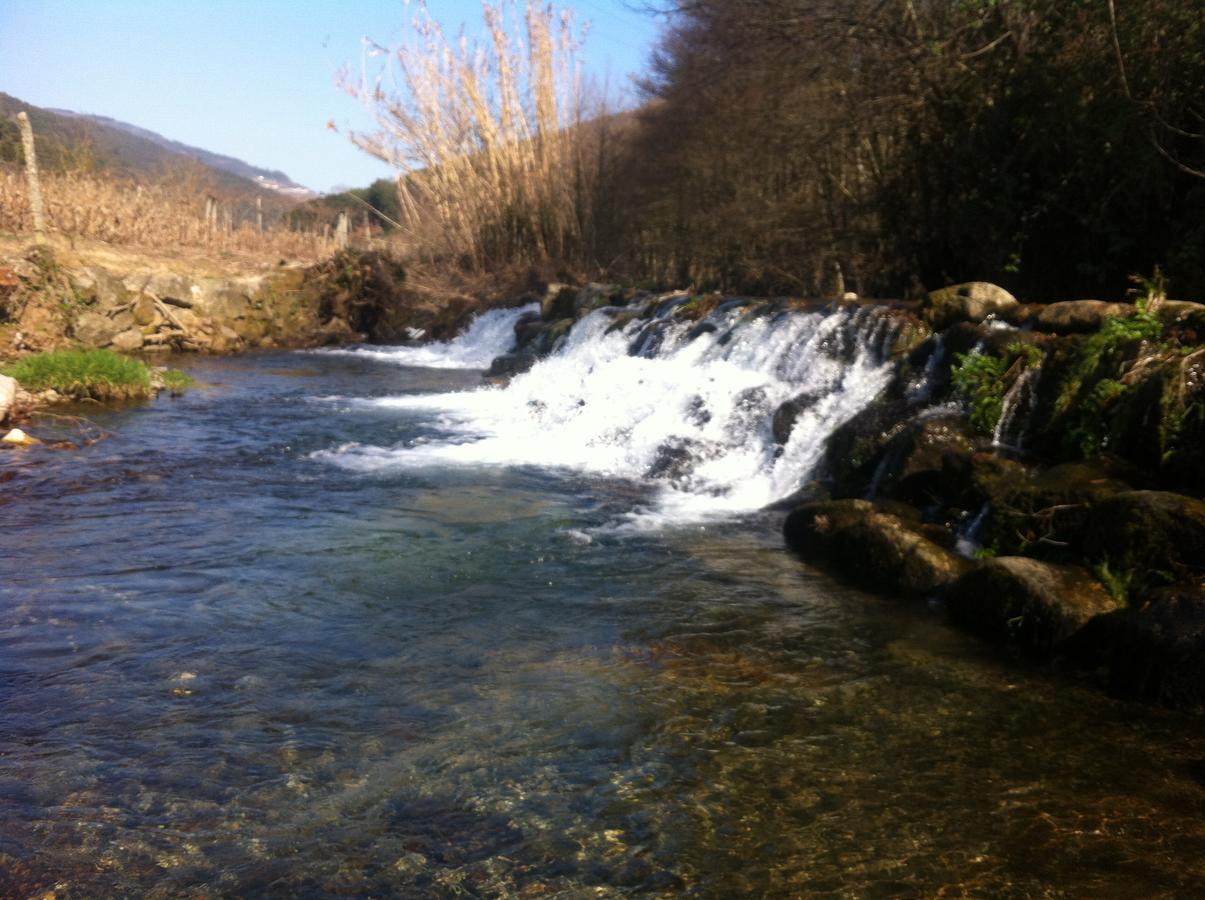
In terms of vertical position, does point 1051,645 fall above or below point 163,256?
below

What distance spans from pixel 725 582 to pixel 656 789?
229 centimetres

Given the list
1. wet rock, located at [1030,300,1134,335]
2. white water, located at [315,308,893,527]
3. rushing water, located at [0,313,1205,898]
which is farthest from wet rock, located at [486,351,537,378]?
wet rock, located at [1030,300,1134,335]

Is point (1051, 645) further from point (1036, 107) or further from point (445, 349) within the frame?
point (445, 349)

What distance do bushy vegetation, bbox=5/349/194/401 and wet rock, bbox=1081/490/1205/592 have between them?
31.2 feet

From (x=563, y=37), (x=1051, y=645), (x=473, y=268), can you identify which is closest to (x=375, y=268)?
(x=473, y=268)

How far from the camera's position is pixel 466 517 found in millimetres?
6738

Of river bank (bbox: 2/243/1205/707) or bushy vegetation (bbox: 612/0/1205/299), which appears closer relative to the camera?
river bank (bbox: 2/243/1205/707)

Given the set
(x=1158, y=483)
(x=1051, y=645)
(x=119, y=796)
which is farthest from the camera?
(x=1158, y=483)

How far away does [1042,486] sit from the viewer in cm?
543

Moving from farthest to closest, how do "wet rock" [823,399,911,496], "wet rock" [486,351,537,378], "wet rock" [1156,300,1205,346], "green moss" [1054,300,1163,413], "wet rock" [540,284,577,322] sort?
"wet rock" [540,284,577,322]
"wet rock" [486,351,537,378]
"wet rock" [823,399,911,496]
"green moss" [1054,300,1163,413]
"wet rock" [1156,300,1205,346]

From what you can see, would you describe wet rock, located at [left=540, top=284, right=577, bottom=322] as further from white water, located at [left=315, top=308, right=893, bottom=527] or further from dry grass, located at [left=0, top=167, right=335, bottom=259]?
dry grass, located at [left=0, top=167, right=335, bottom=259]

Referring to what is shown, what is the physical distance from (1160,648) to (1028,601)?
0.67 metres

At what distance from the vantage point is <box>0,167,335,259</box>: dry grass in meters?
16.1

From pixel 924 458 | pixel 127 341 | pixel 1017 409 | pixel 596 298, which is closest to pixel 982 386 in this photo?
pixel 1017 409
